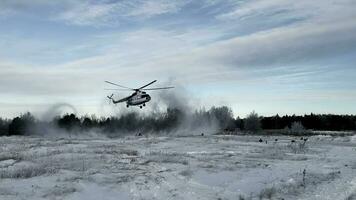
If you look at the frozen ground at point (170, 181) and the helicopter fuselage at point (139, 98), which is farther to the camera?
the helicopter fuselage at point (139, 98)

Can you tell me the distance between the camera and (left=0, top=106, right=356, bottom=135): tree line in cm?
14938

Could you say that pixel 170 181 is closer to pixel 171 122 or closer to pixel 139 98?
pixel 139 98

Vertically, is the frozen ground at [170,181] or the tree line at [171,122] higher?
the tree line at [171,122]

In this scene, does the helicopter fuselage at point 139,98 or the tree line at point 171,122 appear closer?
the helicopter fuselage at point 139,98

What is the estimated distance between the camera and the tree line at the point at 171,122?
149 metres

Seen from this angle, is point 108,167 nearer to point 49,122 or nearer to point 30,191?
point 30,191

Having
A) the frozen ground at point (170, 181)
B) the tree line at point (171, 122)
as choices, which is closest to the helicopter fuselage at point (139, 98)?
the frozen ground at point (170, 181)

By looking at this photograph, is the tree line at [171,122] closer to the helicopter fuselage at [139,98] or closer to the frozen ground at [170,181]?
the helicopter fuselage at [139,98]

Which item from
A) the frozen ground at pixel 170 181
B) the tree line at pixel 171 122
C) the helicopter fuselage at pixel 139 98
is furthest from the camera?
the tree line at pixel 171 122

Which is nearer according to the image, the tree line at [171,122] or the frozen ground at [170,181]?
the frozen ground at [170,181]

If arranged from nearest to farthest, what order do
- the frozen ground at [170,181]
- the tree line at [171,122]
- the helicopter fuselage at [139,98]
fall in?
1. the frozen ground at [170,181]
2. the helicopter fuselage at [139,98]
3. the tree line at [171,122]

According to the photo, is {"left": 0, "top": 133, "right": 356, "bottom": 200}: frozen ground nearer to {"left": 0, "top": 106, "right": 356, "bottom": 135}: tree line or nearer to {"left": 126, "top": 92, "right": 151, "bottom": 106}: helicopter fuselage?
{"left": 126, "top": 92, "right": 151, "bottom": 106}: helicopter fuselage

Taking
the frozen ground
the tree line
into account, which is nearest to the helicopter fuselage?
the frozen ground

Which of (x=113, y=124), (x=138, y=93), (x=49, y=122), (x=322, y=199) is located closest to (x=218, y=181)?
(x=322, y=199)
